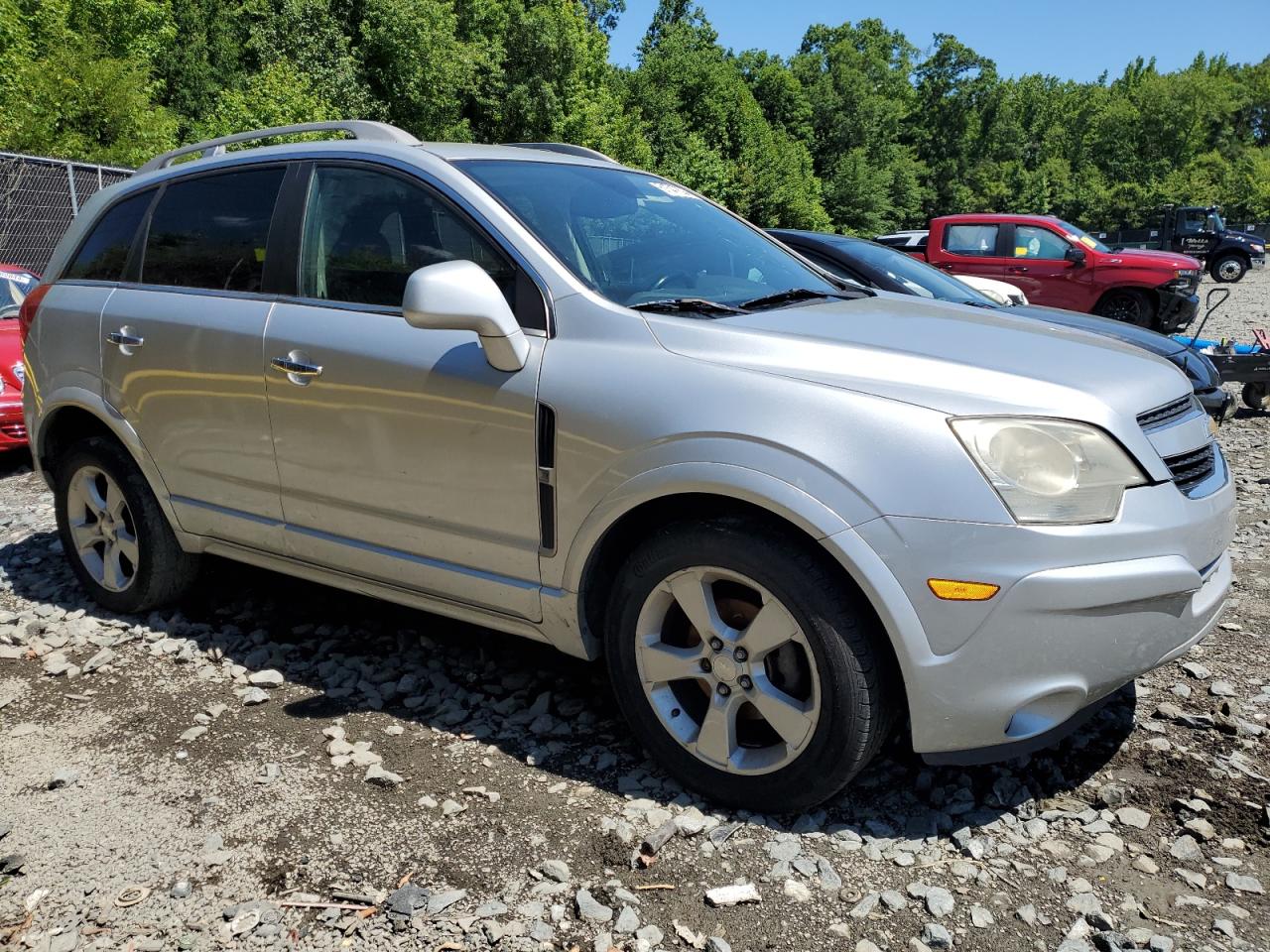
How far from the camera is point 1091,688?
2535 millimetres

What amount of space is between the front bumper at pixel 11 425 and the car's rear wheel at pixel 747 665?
6.03 metres

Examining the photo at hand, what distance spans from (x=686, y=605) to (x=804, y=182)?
69.4m

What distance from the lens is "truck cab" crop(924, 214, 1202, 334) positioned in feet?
47.7

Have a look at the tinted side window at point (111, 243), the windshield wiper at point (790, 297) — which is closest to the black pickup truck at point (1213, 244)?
the windshield wiper at point (790, 297)

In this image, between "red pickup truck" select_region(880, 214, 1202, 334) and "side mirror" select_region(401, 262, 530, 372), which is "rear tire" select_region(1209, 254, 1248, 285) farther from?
"side mirror" select_region(401, 262, 530, 372)

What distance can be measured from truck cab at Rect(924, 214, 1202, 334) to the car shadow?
40.3ft

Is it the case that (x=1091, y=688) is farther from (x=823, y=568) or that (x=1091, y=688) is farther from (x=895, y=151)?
(x=895, y=151)

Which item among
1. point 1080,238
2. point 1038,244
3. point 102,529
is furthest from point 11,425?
point 1080,238

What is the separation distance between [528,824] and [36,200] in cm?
1444

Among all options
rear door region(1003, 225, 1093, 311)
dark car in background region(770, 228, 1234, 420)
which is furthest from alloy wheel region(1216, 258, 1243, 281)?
dark car in background region(770, 228, 1234, 420)

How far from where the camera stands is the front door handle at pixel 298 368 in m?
3.41

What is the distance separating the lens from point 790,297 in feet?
11.3

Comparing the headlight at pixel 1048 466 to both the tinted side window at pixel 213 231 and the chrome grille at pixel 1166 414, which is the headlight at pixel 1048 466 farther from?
the tinted side window at pixel 213 231

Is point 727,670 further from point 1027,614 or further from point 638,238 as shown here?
point 638,238
